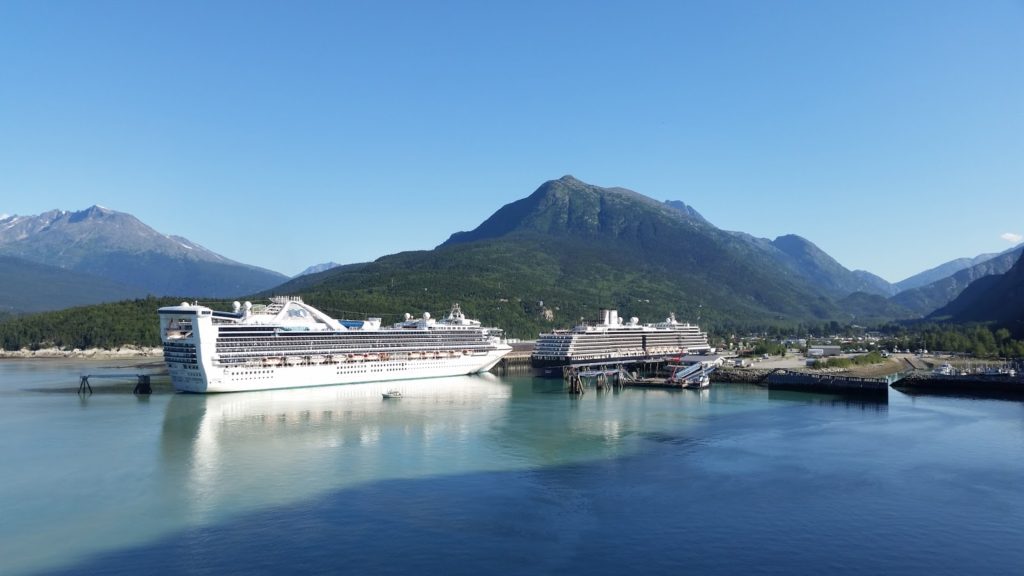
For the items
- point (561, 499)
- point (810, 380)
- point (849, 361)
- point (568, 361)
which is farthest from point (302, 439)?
point (849, 361)

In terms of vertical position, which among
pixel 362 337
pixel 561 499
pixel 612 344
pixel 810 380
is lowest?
pixel 561 499

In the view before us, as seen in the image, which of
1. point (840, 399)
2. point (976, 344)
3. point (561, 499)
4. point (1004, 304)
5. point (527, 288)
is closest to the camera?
point (561, 499)

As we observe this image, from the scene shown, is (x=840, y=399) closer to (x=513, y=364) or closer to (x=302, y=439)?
(x=513, y=364)

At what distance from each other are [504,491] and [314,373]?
34.6 meters

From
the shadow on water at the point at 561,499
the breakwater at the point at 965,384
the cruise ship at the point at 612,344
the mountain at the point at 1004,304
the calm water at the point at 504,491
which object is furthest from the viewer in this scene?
the mountain at the point at 1004,304

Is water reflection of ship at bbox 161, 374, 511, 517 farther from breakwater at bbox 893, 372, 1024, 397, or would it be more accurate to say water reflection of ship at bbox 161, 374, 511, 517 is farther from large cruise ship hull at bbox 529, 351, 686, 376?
breakwater at bbox 893, 372, 1024, 397

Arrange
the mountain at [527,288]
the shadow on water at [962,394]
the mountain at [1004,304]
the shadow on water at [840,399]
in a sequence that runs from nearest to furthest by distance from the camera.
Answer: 1. the shadow on water at [840,399]
2. the shadow on water at [962,394]
3. the mountain at [1004,304]
4. the mountain at [527,288]

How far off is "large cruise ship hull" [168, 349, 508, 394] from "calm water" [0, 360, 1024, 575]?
20.8ft

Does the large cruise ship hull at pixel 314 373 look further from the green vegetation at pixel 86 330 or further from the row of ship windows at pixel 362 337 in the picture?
the green vegetation at pixel 86 330

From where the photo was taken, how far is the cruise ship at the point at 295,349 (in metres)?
50.2

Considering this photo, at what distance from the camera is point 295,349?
54875mm

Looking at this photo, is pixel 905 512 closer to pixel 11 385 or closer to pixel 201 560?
pixel 201 560

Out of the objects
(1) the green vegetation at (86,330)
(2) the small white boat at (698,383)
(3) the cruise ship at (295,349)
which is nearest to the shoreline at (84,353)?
(1) the green vegetation at (86,330)

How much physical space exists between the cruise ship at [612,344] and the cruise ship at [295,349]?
27.9 feet
